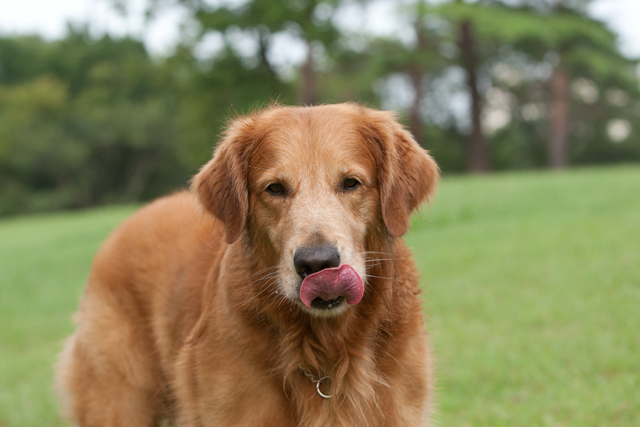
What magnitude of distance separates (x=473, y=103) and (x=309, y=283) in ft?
109

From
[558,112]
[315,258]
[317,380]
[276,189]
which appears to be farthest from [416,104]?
[315,258]

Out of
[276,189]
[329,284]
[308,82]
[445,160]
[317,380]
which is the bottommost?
[445,160]

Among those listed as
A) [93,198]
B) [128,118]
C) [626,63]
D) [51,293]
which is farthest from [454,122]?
[51,293]

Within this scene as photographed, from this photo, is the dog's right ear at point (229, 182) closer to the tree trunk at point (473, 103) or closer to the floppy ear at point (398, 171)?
the floppy ear at point (398, 171)

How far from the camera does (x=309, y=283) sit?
2.67 metres

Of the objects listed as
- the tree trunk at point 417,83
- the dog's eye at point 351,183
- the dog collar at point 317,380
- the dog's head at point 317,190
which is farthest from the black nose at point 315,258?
the tree trunk at point 417,83

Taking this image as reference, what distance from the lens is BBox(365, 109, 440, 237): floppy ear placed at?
323 centimetres

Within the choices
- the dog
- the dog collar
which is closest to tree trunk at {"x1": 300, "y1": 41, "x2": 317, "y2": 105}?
the dog

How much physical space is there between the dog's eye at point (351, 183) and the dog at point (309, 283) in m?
0.01

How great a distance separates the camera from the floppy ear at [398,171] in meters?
3.23

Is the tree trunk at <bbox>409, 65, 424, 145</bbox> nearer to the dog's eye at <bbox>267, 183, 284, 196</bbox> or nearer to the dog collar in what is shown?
the dog's eye at <bbox>267, 183, 284, 196</bbox>

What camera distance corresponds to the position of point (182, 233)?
4160 millimetres

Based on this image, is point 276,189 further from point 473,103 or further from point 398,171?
point 473,103

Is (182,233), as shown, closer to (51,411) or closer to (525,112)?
(51,411)
